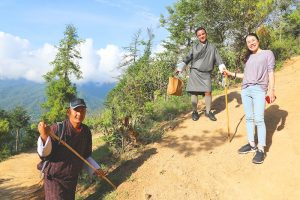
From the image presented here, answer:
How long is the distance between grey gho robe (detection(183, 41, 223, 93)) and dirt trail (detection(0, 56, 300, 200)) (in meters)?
0.88

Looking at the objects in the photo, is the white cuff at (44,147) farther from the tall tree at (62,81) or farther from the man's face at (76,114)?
the tall tree at (62,81)

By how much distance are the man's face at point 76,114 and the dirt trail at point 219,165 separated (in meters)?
1.97

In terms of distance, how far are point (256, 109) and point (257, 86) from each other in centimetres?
→ 40

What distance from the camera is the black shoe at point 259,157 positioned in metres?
6.64

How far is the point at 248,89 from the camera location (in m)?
6.80

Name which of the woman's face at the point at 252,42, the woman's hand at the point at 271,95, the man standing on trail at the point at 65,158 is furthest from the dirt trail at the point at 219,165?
the woman's face at the point at 252,42

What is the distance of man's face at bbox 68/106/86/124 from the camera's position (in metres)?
5.12

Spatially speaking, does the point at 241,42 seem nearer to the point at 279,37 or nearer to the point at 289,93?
the point at 279,37

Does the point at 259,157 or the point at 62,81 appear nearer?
the point at 259,157

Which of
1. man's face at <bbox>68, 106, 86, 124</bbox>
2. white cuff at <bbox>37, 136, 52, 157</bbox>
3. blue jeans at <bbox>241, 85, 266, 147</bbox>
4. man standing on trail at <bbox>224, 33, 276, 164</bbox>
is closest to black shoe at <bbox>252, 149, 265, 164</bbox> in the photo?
man standing on trail at <bbox>224, 33, 276, 164</bbox>

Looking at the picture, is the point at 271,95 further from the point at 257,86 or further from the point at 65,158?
the point at 65,158

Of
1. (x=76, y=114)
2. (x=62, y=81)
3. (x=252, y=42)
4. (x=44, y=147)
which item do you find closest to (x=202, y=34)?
(x=252, y=42)

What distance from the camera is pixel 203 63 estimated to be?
870 cm

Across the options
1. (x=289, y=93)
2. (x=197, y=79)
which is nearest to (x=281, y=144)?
(x=197, y=79)
